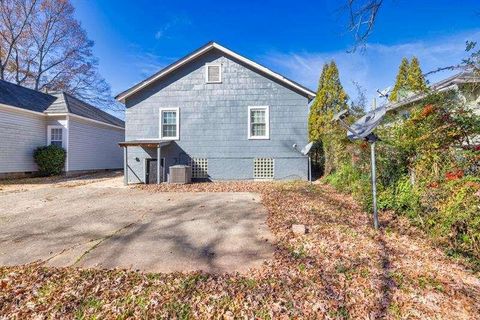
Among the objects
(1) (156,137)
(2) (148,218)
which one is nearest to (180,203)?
(2) (148,218)

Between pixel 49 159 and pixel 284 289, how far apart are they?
49.8 ft

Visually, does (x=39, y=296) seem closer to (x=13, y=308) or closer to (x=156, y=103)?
(x=13, y=308)

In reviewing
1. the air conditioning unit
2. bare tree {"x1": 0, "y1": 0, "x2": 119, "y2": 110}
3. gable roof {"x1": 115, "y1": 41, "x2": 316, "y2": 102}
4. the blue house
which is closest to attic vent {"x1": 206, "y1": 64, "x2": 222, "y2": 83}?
the blue house

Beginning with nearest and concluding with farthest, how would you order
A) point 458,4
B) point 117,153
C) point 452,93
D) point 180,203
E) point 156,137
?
point 452,93, point 458,4, point 180,203, point 156,137, point 117,153

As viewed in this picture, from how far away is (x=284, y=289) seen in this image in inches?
108

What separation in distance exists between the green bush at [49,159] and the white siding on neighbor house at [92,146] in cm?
56

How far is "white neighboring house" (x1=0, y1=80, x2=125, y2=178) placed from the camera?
1220cm

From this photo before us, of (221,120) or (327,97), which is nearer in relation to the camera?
(221,120)

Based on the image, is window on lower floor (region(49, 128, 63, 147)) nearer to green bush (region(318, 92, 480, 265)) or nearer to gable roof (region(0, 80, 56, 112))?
gable roof (region(0, 80, 56, 112))

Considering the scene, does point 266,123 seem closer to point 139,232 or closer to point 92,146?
point 139,232

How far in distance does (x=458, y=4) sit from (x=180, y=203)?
8.63 metres

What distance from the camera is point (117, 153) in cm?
1877

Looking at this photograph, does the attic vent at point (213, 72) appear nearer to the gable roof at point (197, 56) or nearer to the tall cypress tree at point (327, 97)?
the gable roof at point (197, 56)

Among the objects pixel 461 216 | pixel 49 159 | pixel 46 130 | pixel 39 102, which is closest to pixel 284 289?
pixel 461 216
